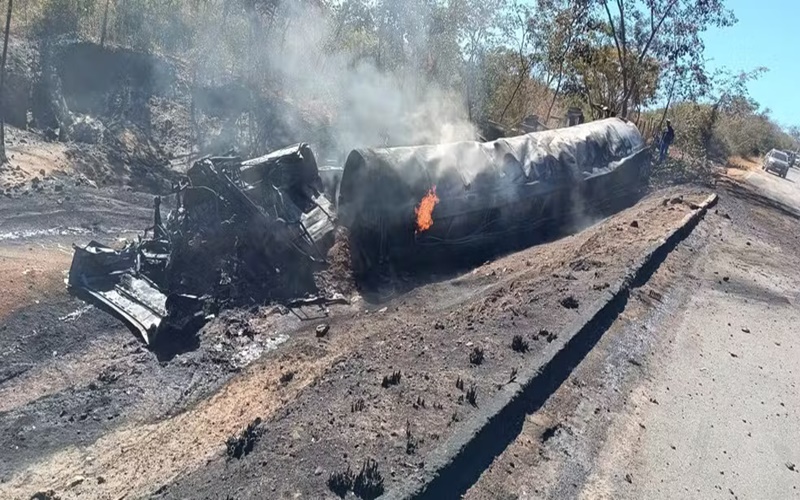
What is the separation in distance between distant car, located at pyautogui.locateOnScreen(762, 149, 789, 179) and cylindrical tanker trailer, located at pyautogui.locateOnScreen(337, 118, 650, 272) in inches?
984

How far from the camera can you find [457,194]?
9477 mm

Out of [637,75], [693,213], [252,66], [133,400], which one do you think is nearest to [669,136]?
[637,75]

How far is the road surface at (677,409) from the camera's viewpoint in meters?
4.26

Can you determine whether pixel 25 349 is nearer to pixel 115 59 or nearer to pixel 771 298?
pixel 771 298

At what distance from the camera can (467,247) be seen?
9.95m

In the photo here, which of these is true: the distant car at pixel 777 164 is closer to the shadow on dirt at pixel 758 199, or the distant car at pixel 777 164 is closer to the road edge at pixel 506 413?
the shadow on dirt at pixel 758 199

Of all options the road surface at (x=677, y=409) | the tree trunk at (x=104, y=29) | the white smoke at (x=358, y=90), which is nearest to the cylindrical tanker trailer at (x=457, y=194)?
the road surface at (x=677, y=409)

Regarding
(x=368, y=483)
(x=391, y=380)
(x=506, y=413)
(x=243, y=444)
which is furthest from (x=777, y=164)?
(x=243, y=444)

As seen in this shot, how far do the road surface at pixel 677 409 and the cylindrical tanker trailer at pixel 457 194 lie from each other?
289cm

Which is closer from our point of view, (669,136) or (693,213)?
(693,213)

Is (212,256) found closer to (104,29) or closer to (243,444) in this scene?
(243,444)

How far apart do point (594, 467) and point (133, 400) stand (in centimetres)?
457

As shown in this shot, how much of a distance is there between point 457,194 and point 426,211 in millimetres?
722

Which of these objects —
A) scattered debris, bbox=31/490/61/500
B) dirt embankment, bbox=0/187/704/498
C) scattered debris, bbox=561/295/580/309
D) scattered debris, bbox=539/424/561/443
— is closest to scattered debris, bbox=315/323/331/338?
dirt embankment, bbox=0/187/704/498
